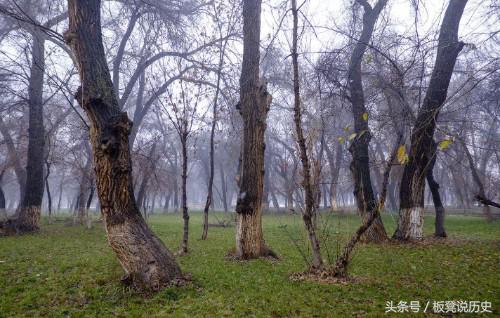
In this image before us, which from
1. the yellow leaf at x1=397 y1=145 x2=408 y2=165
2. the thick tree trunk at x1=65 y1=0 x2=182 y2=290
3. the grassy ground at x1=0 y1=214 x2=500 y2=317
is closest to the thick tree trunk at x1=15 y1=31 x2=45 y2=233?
the grassy ground at x1=0 y1=214 x2=500 y2=317

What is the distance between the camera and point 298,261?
297 inches

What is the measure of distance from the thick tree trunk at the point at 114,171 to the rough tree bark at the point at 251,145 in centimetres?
262

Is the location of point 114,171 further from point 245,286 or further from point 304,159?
point 304,159

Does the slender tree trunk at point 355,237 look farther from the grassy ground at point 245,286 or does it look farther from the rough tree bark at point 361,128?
the rough tree bark at point 361,128

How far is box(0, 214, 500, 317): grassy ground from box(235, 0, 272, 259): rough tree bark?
69cm

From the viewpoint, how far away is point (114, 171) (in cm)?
513

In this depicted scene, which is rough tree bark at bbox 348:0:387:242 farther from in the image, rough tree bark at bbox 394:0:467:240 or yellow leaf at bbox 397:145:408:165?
yellow leaf at bbox 397:145:408:165

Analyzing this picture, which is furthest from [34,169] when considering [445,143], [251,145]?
[445,143]

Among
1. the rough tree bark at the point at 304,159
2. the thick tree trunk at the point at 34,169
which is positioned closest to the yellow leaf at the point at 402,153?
the rough tree bark at the point at 304,159

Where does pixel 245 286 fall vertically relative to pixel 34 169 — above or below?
below

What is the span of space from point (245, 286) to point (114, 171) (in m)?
2.83

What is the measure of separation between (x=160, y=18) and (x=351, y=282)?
27.2 feet

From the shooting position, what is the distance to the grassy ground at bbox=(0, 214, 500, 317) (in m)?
4.41

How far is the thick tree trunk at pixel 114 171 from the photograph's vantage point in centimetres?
507
